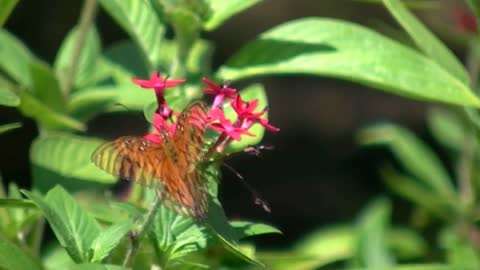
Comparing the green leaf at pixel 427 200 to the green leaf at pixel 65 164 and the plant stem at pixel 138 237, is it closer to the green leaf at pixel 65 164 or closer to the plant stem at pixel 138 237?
the green leaf at pixel 65 164

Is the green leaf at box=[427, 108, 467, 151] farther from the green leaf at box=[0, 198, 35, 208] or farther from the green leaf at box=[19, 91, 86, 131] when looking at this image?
the green leaf at box=[0, 198, 35, 208]

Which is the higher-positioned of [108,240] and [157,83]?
[157,83]

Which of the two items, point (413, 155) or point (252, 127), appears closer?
point (252, 127)

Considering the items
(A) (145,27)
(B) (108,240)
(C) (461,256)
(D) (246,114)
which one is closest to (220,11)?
(A) (145,27)

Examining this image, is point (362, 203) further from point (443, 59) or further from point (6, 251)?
point (6, 251)

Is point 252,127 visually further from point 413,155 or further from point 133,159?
point 413,155

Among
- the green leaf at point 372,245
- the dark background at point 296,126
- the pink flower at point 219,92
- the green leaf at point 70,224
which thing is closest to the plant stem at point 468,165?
the green leaf at point 372,245

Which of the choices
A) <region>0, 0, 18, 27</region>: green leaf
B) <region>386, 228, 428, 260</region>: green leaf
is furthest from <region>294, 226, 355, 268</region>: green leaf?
<region>0, 0, 18, 27</region>: green leaf
